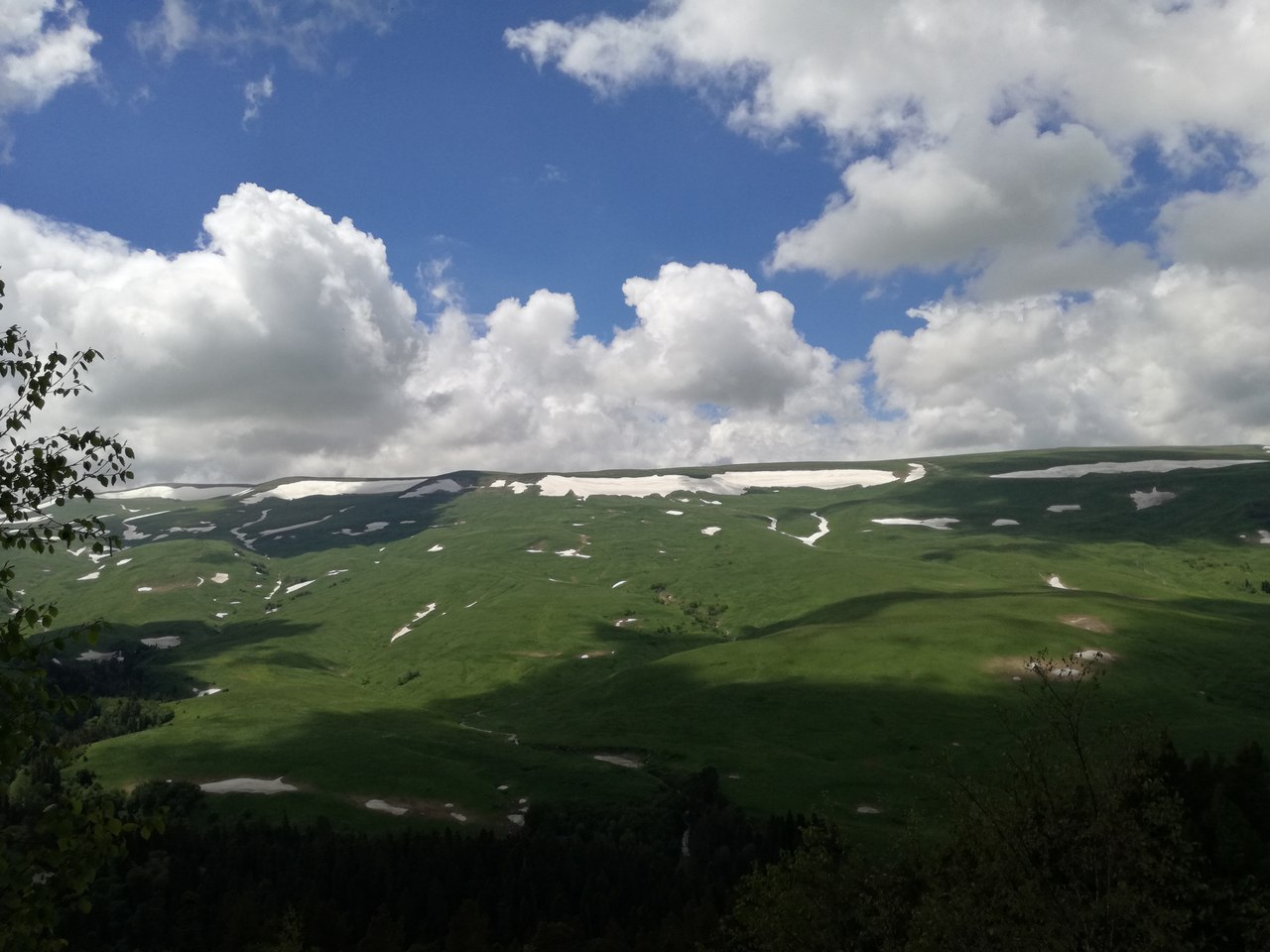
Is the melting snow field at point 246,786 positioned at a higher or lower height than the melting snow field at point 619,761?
higher

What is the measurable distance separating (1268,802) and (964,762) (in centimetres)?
6604

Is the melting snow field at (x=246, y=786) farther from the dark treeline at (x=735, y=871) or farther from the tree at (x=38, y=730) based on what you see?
the tree at (x=38, y=730)

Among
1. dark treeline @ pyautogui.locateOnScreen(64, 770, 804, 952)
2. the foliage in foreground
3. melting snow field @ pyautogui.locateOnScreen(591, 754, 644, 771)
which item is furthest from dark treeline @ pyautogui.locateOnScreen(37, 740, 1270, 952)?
melting snow field @ pyautogui.locateOnScreen(591, 754, 644, 771)

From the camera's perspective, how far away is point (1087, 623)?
190 metres

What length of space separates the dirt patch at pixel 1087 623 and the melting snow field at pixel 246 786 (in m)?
158

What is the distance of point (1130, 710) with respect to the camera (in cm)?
14362

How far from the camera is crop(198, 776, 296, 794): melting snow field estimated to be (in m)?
136

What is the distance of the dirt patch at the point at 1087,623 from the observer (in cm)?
18600

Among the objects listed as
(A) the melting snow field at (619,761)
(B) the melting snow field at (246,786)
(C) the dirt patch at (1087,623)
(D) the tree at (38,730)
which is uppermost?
(D) the tree at (38,730)

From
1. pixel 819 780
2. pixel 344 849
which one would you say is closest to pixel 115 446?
pixel 344 849

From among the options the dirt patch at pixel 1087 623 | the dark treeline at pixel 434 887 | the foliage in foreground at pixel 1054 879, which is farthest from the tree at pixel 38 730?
the dirt patch at pixel 1087 623

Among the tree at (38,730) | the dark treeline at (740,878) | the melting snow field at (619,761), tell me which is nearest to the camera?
the tree at (38,730)

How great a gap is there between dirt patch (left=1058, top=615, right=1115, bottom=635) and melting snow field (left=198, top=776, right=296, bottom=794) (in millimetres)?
157973

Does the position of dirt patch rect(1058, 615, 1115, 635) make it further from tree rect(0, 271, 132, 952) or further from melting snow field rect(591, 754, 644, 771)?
tree rect(0, 271, 132, 952)
